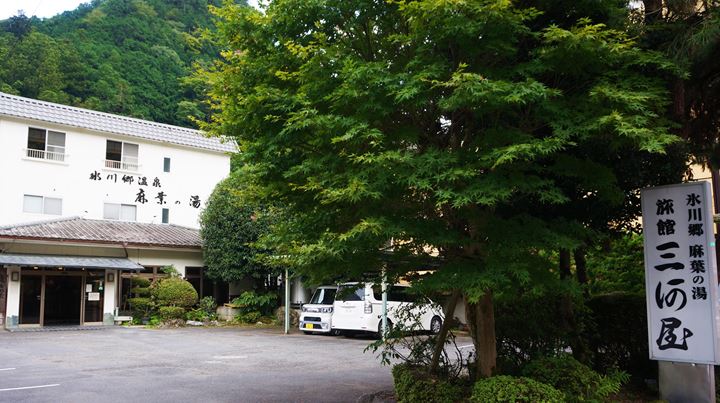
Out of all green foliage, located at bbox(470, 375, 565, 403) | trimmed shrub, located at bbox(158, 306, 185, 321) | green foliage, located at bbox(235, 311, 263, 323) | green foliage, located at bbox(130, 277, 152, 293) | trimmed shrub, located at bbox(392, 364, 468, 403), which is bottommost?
green foliage, located at bbox(235, 311, 263, 323)

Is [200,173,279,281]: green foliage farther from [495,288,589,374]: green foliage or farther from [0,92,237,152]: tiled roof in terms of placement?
[495,288,589,374]: green foliage

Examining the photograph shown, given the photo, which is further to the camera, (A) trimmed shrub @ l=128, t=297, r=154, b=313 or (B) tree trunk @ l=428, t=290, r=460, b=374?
(A) trimmed shrub @ l=128, t=297, r=154, b=313

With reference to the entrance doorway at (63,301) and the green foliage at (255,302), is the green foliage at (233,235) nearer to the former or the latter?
the green foliage at (255,302)

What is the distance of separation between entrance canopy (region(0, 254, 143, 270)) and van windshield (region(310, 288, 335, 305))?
7823mm

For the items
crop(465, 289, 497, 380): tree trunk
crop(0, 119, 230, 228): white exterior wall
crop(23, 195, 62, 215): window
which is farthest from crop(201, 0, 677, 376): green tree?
crop(23, 195, 62, 215): window

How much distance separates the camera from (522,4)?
6.39 meters

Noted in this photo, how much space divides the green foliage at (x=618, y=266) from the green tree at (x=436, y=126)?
12.8 ft

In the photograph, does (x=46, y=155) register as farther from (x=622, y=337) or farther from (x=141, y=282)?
(x=622, y=337)

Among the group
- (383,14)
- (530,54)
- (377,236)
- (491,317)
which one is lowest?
(491,317)

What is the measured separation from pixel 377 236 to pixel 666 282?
153 inches

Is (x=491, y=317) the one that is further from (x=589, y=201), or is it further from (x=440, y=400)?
(x=589, y=201)

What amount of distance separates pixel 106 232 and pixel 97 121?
5300 millimetres

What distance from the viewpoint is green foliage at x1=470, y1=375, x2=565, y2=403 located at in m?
6.00

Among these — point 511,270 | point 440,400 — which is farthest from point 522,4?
point 440,400
